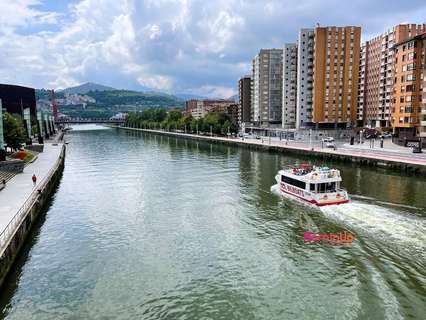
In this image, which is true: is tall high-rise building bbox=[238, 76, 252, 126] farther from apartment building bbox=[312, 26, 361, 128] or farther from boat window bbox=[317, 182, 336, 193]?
boat window bbox=[317, 182, 336, 193]

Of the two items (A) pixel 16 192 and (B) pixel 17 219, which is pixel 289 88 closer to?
(A) pixel 16 192

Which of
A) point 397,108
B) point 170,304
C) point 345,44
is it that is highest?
point 345,44

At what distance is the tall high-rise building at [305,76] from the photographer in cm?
12962

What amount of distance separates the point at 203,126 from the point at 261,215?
135m

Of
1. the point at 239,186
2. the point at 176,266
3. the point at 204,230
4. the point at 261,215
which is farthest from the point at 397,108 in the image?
the point at 176,266

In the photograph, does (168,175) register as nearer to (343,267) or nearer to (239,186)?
(239,186)

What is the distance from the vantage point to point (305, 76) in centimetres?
13200

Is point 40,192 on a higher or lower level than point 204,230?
higher

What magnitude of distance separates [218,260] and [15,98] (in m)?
181

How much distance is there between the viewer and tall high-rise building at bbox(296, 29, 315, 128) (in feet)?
425

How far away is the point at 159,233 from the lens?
102 ft

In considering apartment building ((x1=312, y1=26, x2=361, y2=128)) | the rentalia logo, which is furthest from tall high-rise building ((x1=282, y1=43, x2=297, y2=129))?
the rentalia logo

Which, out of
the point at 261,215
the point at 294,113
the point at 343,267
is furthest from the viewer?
the point at 294,113

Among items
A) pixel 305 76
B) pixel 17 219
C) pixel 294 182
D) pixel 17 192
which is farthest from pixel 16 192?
pixel 305 76
